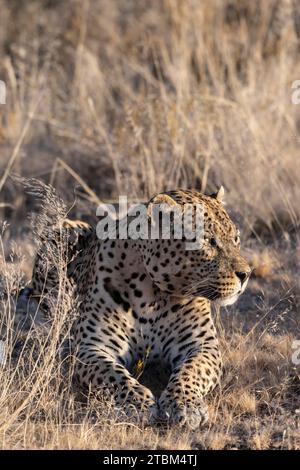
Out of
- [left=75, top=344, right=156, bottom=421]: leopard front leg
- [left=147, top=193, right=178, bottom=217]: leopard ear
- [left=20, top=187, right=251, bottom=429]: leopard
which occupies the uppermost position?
[left=147, top=193, right=178, bottom=217]: leopard ear

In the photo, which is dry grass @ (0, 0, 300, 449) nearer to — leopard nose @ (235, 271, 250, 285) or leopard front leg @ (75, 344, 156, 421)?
leopard front leg @ (75, 344, 156, 421)

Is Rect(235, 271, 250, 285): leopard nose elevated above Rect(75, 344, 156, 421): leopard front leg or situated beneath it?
elevated above

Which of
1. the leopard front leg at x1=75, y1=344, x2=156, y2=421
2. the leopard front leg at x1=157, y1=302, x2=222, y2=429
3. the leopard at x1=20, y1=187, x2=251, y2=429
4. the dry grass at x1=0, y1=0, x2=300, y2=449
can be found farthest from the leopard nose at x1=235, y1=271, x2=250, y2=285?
the leopard front leg at x1=75, y1=344, x2=156, y2=421

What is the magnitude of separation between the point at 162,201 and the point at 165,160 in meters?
3.14

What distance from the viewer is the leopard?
646 cm

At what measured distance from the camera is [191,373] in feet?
20.8

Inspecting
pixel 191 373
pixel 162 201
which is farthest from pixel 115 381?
pixel 162 201

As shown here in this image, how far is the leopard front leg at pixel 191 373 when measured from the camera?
5949 millimetres

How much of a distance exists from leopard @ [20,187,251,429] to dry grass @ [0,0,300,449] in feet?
0.67

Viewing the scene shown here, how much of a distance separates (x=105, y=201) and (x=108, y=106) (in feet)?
8.83

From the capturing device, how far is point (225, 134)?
9867mm

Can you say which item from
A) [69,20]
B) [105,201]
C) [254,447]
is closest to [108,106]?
[105,201]

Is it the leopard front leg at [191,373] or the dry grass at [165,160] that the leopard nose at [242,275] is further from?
the leopard front leg at [191,373]
